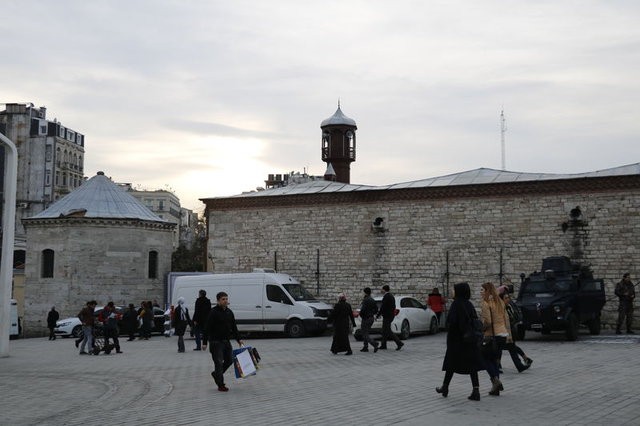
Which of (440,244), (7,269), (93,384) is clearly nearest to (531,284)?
(440,244)

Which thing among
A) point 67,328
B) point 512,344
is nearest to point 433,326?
point 512,344

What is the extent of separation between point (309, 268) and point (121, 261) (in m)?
12.0

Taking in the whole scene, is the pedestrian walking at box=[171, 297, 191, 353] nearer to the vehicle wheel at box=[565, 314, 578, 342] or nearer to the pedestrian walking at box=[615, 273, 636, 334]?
the vehicle wheel at box=[565, 314, 578, 342]

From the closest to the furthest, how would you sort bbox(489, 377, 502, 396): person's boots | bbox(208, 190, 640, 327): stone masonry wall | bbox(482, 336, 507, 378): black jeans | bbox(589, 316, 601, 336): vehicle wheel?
bbox(489, 377, 502, 396): person's boots < bbox(482, 336, 507, 378): black jeans < bbox(589, 316, 601, 336): vehicle wheel < bbox(208, 190, 640, 327): stone masonry wall

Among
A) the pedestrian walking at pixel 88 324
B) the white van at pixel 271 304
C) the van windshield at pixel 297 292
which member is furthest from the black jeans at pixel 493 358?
the van windshield at pixel 297 292

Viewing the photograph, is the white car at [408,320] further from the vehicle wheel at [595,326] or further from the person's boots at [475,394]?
the person's boots at [475,394]

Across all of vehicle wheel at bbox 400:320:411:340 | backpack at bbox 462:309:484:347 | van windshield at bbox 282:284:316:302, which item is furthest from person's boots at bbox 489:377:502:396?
van windshield at bbox 282:284:316:302

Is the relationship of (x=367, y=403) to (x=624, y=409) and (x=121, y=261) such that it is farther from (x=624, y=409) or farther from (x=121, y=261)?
(x=121, y=261)

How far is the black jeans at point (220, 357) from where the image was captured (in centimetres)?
1136

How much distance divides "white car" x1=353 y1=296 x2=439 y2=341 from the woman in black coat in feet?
34.1

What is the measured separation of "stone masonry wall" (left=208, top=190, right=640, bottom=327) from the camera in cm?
2302

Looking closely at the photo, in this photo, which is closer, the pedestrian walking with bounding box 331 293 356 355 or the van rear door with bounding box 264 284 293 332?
the pedestrian walking with bounding box 331 293 356 355

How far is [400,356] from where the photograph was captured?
645 inches

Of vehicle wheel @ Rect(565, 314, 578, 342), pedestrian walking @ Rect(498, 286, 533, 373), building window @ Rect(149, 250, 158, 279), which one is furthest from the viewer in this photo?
building window @ Rect(149, 250, 158, 279)
